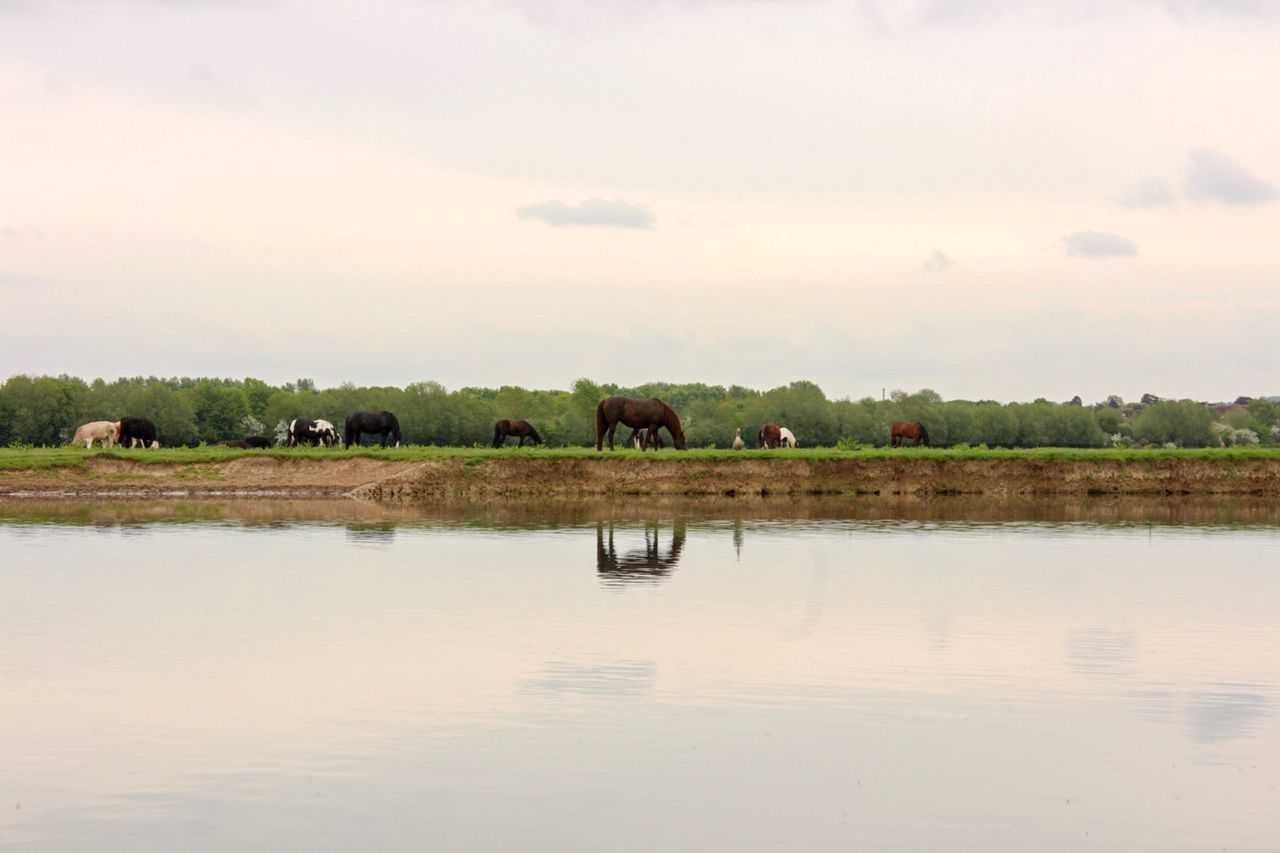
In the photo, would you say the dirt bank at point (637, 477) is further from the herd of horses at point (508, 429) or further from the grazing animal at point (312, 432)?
the grazing animal at point (312, 432)

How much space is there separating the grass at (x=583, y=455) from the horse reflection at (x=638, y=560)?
1893 centimetres

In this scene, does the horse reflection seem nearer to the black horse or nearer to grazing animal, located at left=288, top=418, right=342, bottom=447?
grazing animal, located at left=288, top=418, right=342, bottom=447

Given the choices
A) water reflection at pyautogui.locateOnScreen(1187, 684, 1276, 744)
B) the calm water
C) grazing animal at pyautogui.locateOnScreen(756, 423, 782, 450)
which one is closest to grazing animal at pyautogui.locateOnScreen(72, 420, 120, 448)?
grazing animal at pyautogui.locateOnScreen(756, 423, 782, 450)

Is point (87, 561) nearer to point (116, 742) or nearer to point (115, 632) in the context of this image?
point (115, 632)

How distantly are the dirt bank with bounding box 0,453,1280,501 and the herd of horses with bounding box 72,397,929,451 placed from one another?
112 inches

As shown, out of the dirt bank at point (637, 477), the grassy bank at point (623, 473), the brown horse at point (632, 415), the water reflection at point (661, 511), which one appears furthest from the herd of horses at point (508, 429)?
the water reflection at point (661, 511)

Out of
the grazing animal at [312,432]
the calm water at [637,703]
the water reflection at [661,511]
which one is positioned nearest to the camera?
the calm water at [637,703]

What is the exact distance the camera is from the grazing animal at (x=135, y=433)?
71.4 meters

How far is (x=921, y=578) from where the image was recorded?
3075 cm

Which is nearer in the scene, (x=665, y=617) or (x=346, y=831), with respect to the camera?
(x=346, y=831)

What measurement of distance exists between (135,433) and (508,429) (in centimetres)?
1918

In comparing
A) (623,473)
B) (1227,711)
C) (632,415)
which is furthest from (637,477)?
(1227,711)

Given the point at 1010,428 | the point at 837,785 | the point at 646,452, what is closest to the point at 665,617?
the point at 837,785

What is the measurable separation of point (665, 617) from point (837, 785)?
11.0 meters
